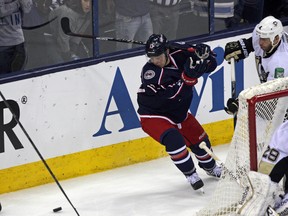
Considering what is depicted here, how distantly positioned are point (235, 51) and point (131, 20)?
0.87m

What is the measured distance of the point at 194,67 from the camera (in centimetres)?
758

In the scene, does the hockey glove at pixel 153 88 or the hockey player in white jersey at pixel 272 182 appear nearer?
the hockey player in white jersey at pixel 272 182

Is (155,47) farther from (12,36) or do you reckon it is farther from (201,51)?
(12,36)

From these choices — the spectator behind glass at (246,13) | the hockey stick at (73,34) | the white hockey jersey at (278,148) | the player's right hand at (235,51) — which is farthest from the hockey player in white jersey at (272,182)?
the spectator behind glass at (246,13)

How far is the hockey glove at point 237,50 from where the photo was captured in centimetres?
788

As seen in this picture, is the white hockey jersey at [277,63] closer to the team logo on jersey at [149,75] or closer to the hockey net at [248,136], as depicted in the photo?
the team logo on jersey at [149,75]

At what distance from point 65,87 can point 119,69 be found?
0.44 m

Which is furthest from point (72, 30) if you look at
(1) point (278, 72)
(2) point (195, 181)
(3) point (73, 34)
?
(1) point (278, 72)

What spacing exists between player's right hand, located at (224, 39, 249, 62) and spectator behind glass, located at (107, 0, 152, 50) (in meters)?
0.77

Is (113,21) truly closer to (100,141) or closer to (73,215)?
(100,141)

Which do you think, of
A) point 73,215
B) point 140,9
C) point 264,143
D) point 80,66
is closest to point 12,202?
point 73,215

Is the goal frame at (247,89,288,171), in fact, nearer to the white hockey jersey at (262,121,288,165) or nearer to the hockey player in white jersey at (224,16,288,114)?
the white hockey jersey at (262,121,288,165)

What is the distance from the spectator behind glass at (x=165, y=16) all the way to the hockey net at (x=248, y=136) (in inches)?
100

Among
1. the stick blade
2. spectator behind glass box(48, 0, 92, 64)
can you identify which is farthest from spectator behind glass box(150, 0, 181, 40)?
the stick blade
